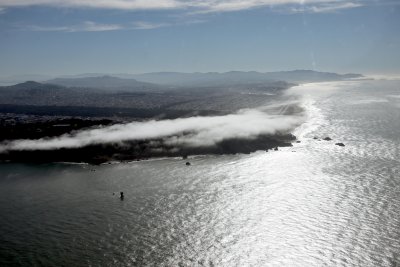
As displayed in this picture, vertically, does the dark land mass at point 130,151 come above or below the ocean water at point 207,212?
above

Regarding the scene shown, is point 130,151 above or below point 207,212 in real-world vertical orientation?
above

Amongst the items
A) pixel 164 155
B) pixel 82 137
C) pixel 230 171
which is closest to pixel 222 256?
pixel 230 171

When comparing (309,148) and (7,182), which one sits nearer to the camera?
(7,182)

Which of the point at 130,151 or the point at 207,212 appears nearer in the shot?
the point at 207,212

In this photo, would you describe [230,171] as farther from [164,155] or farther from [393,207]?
[393,207]

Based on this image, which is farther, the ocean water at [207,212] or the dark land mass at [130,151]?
the dark land mass at [130,151]
